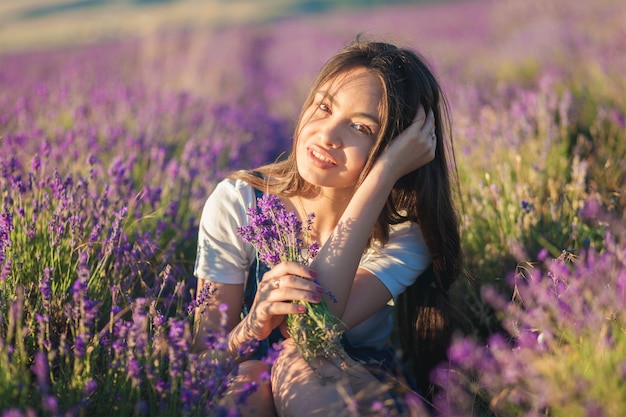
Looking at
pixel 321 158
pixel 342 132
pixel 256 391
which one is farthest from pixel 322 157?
pixel 256 391

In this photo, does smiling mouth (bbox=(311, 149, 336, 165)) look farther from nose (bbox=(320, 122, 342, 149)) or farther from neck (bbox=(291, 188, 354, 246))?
neck (bbox=(291, 188, 354, 246))

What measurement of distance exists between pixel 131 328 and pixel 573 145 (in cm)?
343

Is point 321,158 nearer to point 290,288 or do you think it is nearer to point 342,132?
point 342,132

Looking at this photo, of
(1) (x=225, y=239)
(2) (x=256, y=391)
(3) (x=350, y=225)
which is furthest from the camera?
(1) (x=225, y=239)

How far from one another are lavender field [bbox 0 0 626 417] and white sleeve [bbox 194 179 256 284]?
17 centimetres

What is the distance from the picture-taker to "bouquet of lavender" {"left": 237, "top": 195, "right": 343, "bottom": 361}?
2158 millimetres

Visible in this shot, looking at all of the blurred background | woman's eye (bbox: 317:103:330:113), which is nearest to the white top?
woman's eye (bbox: 317:103:330:113)

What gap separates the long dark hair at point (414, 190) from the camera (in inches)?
101

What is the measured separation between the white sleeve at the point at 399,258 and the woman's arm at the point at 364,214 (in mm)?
50

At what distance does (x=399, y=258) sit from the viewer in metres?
2.75

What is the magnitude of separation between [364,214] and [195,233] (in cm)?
108

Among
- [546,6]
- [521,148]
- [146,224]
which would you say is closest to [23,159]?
[146,224]

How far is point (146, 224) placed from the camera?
3189mm

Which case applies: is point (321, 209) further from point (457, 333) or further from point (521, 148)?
point (521, 148)
